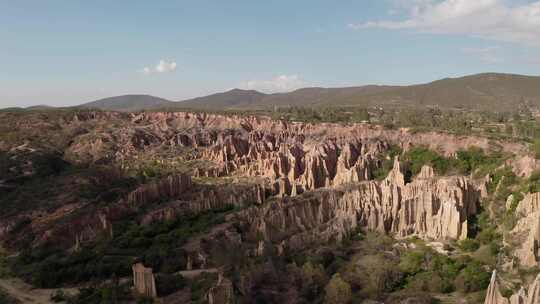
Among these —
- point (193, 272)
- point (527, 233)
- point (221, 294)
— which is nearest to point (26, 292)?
point (193, 272)

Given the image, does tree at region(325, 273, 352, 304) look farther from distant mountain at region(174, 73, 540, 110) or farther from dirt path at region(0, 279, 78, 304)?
distant mountain at region(174, 73, 540, 110)

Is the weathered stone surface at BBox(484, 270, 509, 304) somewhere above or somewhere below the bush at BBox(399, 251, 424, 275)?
above

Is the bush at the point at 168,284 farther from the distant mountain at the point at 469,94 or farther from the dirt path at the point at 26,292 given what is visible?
the distant mountain at the point at 469,94

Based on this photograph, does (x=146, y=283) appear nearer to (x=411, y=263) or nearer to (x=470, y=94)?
(x=411, y=263)

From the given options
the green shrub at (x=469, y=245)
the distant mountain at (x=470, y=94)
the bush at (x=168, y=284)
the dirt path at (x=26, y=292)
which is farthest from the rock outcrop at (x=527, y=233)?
the distant mountain at (x=470, y=94)

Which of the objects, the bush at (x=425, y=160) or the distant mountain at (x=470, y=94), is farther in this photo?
the distant mountain at (x=470, y=94)

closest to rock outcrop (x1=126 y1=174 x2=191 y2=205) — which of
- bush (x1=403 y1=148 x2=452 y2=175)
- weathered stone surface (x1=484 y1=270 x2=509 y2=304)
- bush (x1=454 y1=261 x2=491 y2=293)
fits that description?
bush (x1=403 y1=148 x2=452 y2=175)
